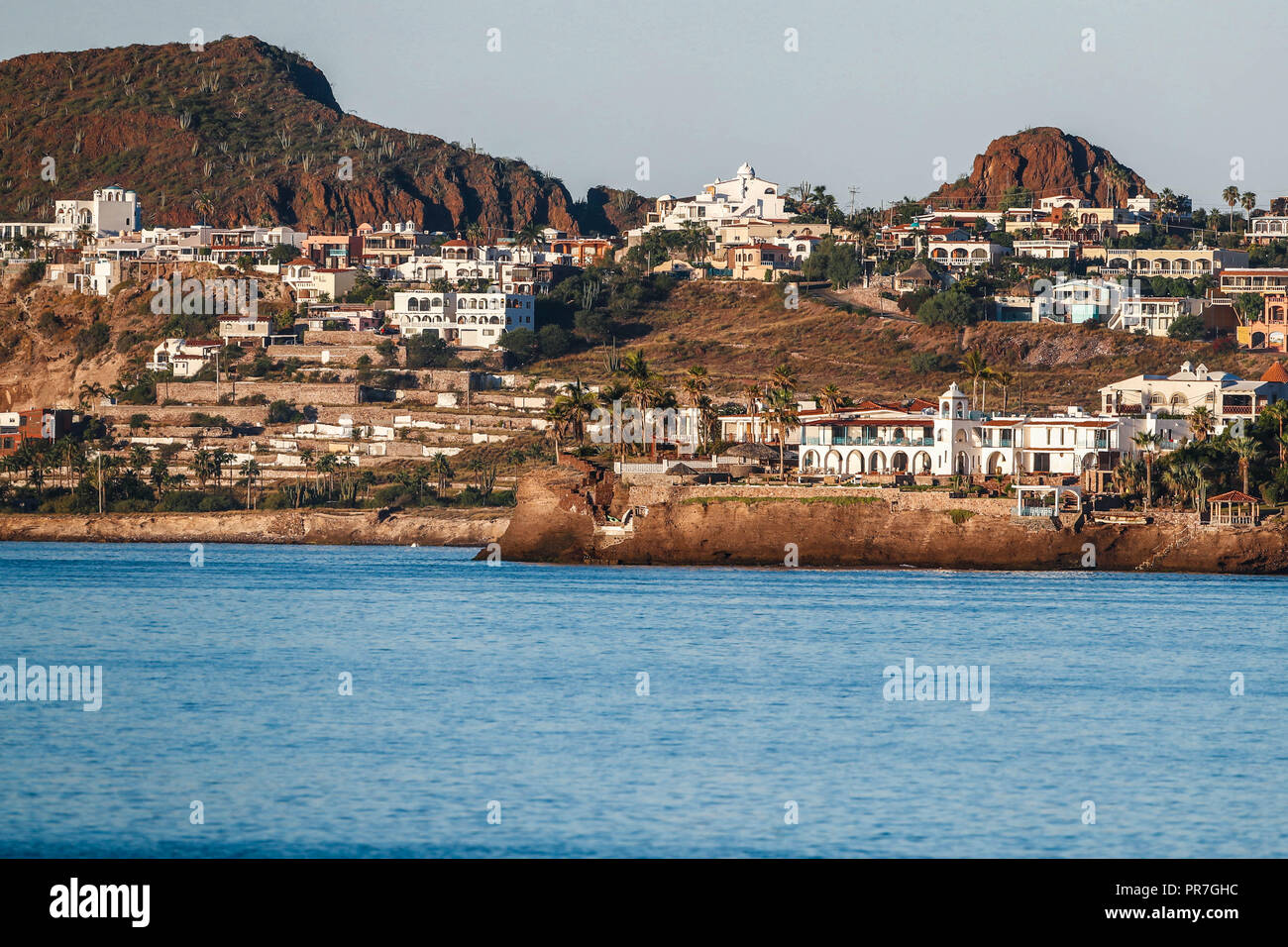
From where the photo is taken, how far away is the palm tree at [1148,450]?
83938 mm

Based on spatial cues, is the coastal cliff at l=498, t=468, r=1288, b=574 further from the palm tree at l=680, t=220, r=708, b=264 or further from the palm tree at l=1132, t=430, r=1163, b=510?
the palm tree at l=680, t=220, r=708, b=264

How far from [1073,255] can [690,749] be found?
12663cm

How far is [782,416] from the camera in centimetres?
9131

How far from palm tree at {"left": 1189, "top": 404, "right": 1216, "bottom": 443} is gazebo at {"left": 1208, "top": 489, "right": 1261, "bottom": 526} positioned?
8489 millimetres

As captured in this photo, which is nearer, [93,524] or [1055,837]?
[1055,837]

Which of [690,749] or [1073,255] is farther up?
[1073,255]

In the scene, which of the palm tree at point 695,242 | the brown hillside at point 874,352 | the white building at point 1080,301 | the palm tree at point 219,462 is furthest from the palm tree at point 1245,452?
the palm tree at point 695,242

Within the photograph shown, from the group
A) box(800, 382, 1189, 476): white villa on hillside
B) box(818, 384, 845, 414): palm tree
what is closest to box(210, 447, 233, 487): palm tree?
box(818, 384, 845, 414): palm tree

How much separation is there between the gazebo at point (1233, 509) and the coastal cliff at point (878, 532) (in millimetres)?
725

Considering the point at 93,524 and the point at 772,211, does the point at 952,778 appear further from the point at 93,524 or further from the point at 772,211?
the point at 772,211

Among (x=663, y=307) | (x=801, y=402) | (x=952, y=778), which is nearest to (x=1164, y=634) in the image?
(x=952, y=778)

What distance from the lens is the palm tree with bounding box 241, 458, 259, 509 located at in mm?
113188

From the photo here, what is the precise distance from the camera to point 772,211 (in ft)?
586

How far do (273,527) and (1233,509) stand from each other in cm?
5294
